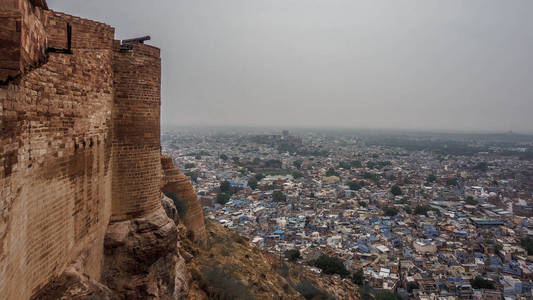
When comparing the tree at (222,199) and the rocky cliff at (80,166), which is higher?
the rocky cliff at (80,166)

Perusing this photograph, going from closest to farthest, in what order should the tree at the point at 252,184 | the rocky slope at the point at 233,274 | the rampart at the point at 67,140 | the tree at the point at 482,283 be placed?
the rampart at the point at 67,140
the rocky slope at the point at 233,274
the tree at the point at 482,283
the tree at the point at 252,184

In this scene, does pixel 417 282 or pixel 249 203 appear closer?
pixel 417 282

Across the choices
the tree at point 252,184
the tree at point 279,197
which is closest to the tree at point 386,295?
the tree at point 279,197

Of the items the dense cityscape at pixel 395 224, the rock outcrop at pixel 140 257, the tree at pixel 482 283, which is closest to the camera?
the rock outcrop at pixel 140 257

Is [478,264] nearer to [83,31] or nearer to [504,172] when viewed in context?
[83,31]

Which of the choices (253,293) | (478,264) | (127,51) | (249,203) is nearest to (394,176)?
(249,203)

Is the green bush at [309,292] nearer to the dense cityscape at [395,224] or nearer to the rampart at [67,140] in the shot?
the dense cityscape at [395,224]
